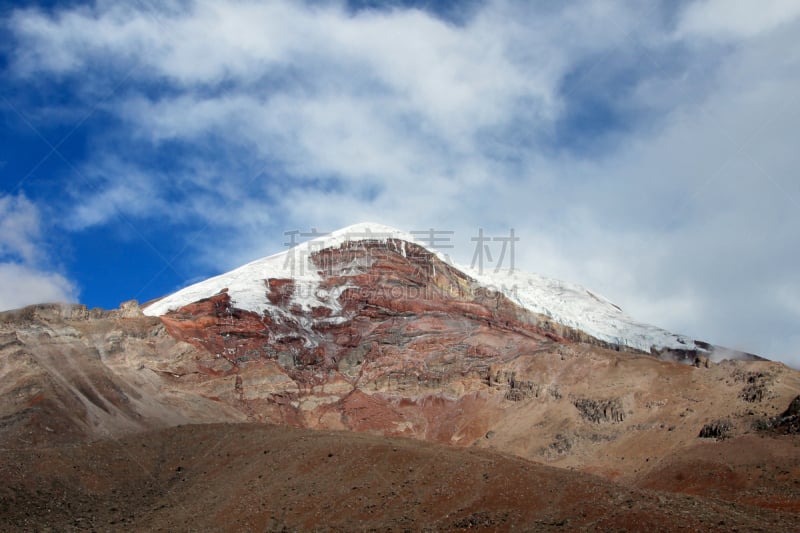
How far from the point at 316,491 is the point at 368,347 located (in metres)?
44.9

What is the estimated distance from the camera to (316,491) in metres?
40.3

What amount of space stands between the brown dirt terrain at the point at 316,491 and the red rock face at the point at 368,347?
23.4 meters

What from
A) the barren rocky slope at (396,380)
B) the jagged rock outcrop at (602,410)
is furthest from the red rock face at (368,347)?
the jagged rock outcrop at (602,410)

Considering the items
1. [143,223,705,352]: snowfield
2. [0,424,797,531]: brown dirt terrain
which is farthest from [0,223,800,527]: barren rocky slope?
[0,424,797,531]: brown dirt terrain

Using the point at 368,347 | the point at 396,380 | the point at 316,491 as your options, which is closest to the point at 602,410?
the point at 396,380

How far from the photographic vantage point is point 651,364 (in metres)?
72.9

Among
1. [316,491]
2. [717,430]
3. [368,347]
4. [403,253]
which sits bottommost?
[316,491]

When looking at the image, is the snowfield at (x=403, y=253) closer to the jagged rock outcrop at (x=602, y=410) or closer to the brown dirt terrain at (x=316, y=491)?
the jagged rock outcrop at (x=602, y=410)

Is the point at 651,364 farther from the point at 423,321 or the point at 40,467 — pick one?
the point at 40,467

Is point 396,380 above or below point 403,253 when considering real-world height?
below

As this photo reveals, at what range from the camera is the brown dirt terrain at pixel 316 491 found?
101ft

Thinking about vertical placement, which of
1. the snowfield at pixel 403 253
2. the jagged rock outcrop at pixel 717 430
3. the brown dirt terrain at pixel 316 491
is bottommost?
the brown dirt terrain at pixel 316 491

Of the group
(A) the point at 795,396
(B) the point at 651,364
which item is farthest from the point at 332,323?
(A) the point at 795,396

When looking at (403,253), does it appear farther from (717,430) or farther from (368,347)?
(717,430)
